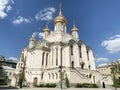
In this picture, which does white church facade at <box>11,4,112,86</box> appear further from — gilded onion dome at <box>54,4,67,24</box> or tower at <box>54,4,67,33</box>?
gilded onion dome at <box>54,4,67,24</box>

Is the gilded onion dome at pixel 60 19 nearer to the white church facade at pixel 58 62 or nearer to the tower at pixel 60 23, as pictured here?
the tower at pixel 60 23

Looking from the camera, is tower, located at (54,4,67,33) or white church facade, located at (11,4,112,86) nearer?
white church facade, located at (11,4,112,86)

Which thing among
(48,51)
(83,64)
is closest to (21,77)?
(48,51)

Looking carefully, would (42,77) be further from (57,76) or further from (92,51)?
(92,51)

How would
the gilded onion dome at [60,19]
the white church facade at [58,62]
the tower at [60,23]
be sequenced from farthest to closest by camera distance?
1. the gilded onion dome at [60,19]
2. the tower at [60,23]
3. the white church facade at [58,62]

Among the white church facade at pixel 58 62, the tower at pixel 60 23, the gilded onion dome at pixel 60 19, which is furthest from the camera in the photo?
the gilded onion dome at pixel 60 19

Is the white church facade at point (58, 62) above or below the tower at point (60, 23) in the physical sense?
below

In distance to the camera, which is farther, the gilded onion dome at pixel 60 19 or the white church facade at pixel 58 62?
the gilded onion dome at pixel 60 19

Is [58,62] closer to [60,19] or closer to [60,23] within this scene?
[60,23]

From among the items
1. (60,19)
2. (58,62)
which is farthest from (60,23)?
(58,62)

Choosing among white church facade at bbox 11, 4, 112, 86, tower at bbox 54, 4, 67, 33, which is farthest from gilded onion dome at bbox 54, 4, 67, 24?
white church facade at bbox 11, 4, 112, 86

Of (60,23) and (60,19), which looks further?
(60,19)

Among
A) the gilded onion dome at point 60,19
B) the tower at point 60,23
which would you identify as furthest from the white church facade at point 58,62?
the gilded onion dome at point 60,19

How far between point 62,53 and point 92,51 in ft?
44.2
